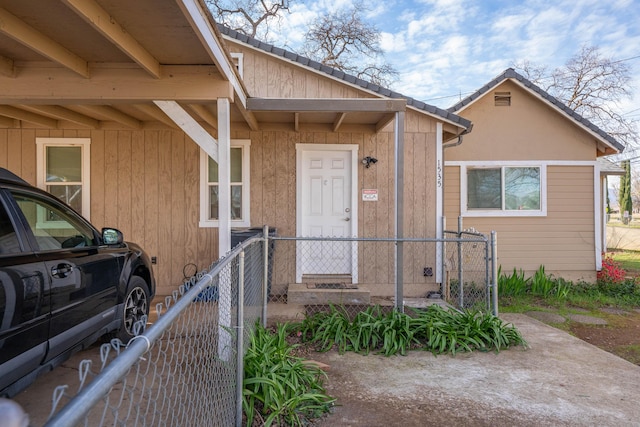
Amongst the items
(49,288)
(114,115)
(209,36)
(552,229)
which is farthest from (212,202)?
(552,229)

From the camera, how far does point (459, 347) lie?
4250 millimetres

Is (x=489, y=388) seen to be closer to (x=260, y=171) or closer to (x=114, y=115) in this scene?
(x=260, y=171)

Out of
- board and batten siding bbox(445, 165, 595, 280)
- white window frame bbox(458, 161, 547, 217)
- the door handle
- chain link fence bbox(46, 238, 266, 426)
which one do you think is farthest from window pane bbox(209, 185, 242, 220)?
white window frame bbox(458, 161, 547, 217)

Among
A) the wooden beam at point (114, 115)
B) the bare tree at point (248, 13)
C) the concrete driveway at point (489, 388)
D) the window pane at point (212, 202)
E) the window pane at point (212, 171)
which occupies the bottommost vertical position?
the concrete driveway at point (489, 388)

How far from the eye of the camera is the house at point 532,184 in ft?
25.6

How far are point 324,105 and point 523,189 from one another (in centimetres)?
504

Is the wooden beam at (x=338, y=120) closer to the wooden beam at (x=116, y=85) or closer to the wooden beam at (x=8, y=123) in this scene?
the wooden beam at (x=116, y=85)

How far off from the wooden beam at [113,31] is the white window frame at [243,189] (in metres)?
2.78

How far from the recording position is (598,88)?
15.2 metres

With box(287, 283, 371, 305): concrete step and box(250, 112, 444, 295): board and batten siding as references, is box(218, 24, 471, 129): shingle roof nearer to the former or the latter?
box(250, 112, 444, 295): board and batten siding

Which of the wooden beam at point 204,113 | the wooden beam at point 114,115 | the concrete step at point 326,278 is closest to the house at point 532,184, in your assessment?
the concrete step at point 326,278

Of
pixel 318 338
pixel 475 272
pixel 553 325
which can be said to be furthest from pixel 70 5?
pixel 475 272

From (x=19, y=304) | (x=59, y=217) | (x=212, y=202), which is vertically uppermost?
(x=212, y=202)

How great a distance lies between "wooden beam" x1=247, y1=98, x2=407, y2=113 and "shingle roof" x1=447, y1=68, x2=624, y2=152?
3526mm
